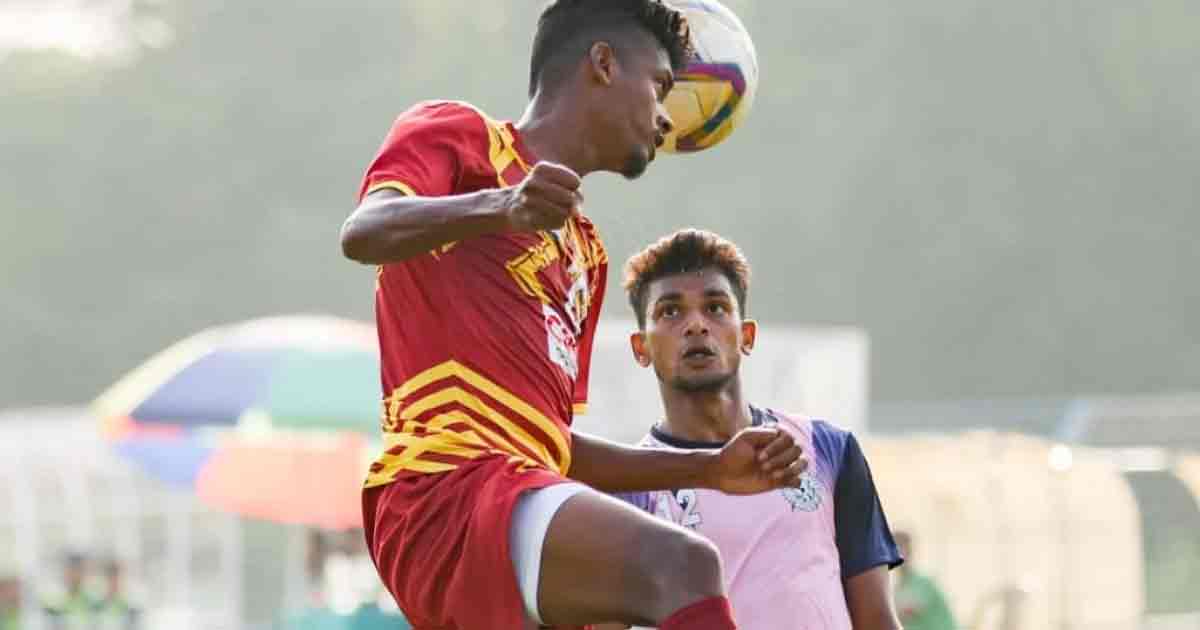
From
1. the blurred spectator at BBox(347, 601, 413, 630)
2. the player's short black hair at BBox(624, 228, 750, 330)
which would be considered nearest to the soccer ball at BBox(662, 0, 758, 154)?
the player's short black hair at BBox(624, 228, 750, 330)

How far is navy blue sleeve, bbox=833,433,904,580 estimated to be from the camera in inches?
227

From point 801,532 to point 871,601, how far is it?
0.79 feet

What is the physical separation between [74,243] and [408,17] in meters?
8.81

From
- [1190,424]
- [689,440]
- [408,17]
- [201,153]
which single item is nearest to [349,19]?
[408,17]

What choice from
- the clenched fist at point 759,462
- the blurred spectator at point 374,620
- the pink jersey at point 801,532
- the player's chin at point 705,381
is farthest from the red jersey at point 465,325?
the blurred spectator at point 374,620

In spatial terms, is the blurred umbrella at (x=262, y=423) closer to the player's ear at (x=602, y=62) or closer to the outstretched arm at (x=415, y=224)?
the player's ear at (x=602, y=62)

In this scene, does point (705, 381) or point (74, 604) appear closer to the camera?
point (705, 381)

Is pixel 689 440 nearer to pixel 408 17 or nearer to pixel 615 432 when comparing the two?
pixel 615 432

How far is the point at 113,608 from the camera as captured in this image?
1380 cm

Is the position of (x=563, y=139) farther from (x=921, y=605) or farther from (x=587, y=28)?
(x=921, y=605)

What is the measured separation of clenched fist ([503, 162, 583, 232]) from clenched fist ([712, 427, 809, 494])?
791mm

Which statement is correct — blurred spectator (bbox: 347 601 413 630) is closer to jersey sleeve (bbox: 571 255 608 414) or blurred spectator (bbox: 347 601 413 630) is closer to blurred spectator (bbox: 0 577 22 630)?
blurred spectator (bbox: 0 577 22 630)

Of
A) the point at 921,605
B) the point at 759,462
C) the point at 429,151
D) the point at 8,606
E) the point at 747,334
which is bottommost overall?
the point at 8,606

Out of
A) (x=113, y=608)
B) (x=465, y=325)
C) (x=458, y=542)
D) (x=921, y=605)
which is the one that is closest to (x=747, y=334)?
(x=465, y=325)
